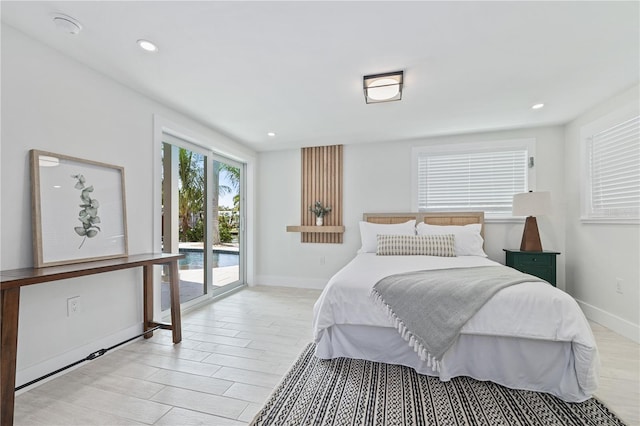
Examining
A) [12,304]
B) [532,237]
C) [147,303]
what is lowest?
[147,303]

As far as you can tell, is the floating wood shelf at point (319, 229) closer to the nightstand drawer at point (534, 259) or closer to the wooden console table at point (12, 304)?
the nightstand drawer at point (534, 259)

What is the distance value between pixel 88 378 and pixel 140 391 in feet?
1.61

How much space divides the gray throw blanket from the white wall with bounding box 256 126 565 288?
2.31 meters

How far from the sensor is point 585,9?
5.41ft

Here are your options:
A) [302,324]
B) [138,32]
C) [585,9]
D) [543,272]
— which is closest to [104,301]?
[302,324]

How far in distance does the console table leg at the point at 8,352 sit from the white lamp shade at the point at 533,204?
4.63 metres

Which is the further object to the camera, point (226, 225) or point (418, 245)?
point (226, 225)

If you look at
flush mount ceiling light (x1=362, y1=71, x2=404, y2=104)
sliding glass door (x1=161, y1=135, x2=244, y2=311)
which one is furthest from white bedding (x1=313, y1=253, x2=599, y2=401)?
sliding glass door (x1=161, y1=135, x2=244, y2=311)

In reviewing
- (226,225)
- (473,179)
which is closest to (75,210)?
(226,225)

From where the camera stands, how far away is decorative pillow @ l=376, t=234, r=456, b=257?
336 cm

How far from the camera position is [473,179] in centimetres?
410

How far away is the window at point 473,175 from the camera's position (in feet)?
12.9

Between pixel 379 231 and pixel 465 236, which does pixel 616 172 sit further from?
pixel 379 231

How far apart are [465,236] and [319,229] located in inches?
84.6
